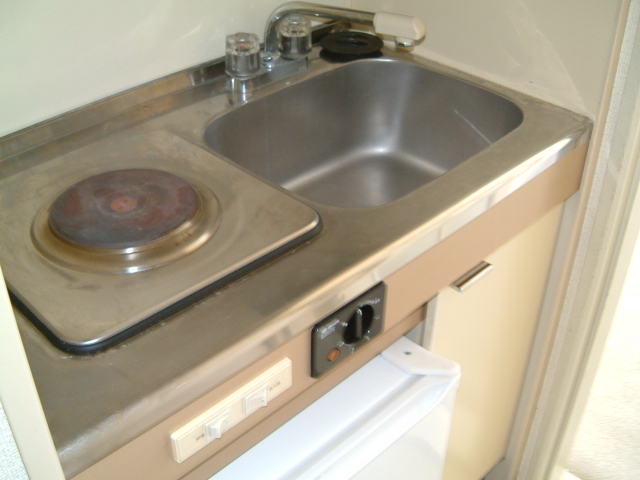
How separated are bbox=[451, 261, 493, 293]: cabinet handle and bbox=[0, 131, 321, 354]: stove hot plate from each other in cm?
28

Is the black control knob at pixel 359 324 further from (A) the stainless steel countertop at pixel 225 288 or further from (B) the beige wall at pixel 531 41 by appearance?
(B) the beige wall at pixel 531 41

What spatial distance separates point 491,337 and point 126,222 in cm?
69

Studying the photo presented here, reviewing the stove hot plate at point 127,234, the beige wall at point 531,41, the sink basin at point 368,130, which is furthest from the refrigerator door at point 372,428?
the beige wall at point 531,41

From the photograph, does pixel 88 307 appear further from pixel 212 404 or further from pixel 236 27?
pixel 236 27

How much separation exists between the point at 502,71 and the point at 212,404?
835mm

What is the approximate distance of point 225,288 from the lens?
0.77m

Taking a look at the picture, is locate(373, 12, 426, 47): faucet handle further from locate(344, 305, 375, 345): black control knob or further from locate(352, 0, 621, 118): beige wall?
locate(344, 305, 375, 345): black control knob

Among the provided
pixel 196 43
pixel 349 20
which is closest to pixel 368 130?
pixel 349 20

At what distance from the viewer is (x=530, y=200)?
1.08 m

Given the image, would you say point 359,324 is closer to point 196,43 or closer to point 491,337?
point 491,337

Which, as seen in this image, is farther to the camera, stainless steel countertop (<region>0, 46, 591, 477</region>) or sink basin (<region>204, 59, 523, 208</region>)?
sink basin (<region>204, 59, 523, 208</region>)

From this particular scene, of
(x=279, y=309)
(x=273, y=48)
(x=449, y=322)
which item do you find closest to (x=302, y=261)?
(x=279, y=309)

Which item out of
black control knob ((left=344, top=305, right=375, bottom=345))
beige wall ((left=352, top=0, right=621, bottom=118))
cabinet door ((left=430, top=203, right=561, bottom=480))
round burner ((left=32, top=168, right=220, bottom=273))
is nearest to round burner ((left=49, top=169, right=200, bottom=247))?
round burner ((left=32, top=168, right=220, bottom=273))

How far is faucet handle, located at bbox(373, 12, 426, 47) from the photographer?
1.06m
